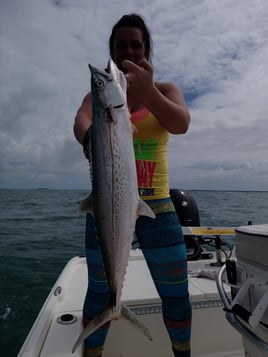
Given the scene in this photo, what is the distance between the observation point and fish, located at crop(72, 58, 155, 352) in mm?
1642

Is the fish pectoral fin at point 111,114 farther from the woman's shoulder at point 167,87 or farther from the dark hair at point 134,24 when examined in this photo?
the dark hair at point 134,24

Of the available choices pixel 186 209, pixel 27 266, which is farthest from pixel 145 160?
pixel 27 266

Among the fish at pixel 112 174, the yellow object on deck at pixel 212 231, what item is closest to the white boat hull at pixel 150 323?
the yellow object on deck at pixel 212 231

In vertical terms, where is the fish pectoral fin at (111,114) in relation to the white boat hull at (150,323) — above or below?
above

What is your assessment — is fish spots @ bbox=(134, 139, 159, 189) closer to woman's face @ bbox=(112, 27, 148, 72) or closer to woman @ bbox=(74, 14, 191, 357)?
woman @ bbox=(74, 14, 191, 357)

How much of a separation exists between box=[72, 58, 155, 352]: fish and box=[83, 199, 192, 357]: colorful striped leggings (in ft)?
1.19

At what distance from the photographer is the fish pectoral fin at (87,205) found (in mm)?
1759

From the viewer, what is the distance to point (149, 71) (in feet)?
5.66

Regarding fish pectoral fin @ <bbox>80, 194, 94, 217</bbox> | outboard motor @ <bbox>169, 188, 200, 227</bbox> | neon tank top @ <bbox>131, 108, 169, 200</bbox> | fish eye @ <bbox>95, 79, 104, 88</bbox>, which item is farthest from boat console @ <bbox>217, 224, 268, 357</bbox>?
outboard motor @ <bbox>169, 188, 200, 227</bbox>

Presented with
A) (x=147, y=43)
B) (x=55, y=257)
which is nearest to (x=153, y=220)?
(x=147, y=43)

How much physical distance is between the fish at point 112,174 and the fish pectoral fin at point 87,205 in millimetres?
38

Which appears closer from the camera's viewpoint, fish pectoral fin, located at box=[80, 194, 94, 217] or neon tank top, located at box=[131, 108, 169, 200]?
fish pectoral fin, located at box=[80, 194, 94, 217]

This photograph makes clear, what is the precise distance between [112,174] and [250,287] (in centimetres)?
110

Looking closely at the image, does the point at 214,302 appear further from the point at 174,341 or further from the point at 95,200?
the point at 95,200
